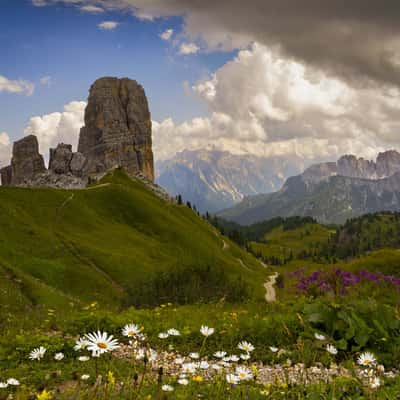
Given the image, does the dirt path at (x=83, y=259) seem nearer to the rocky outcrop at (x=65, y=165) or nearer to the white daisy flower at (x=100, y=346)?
the white daisy flower at (x=100, y=346)

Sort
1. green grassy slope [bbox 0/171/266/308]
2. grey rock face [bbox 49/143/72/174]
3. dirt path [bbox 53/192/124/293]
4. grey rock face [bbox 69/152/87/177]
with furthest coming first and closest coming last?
grey rock face [bbox 69/152/87/177], grey rock face [bbox 49/143/72/174], dirt path [bbox 53/192/124/293], green grassy slope [bbox 0/171/266/308]

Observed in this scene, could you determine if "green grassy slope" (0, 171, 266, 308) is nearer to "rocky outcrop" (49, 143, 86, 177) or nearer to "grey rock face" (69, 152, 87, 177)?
"grey rock face" (69, 152, 87, 177)

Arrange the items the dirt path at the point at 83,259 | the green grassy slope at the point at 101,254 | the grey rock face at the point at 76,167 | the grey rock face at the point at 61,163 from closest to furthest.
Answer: the green grassy slope at the point at 101,254 → the dirt path at the point at 83,259 → the grey rock face at the point at 61,163 → the grey rock face at the point at 76,167

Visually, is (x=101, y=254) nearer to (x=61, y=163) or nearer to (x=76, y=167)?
(x=76, y=167)

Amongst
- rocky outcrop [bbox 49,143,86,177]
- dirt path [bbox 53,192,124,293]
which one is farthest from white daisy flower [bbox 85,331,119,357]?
rocky outcrop [bbox 49,143,86,177]

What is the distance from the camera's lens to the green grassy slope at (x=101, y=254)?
Answer: 2755 centimetres

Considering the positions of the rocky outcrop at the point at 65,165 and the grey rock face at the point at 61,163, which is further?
the rocky outcrop at the point at 65,165

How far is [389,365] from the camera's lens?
31.8ft

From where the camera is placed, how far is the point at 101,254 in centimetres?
7194

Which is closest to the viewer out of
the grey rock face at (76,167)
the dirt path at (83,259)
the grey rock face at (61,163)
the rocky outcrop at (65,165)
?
the dirt path at (83,259)

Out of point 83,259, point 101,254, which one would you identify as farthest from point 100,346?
point 101,254

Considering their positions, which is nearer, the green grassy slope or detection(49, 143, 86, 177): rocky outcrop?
the green grassy slope

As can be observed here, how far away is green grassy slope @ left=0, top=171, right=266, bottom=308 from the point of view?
27.5 m

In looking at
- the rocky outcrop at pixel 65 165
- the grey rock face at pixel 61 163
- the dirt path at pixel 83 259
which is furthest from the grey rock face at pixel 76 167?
the dirt path at pixel 83 259
